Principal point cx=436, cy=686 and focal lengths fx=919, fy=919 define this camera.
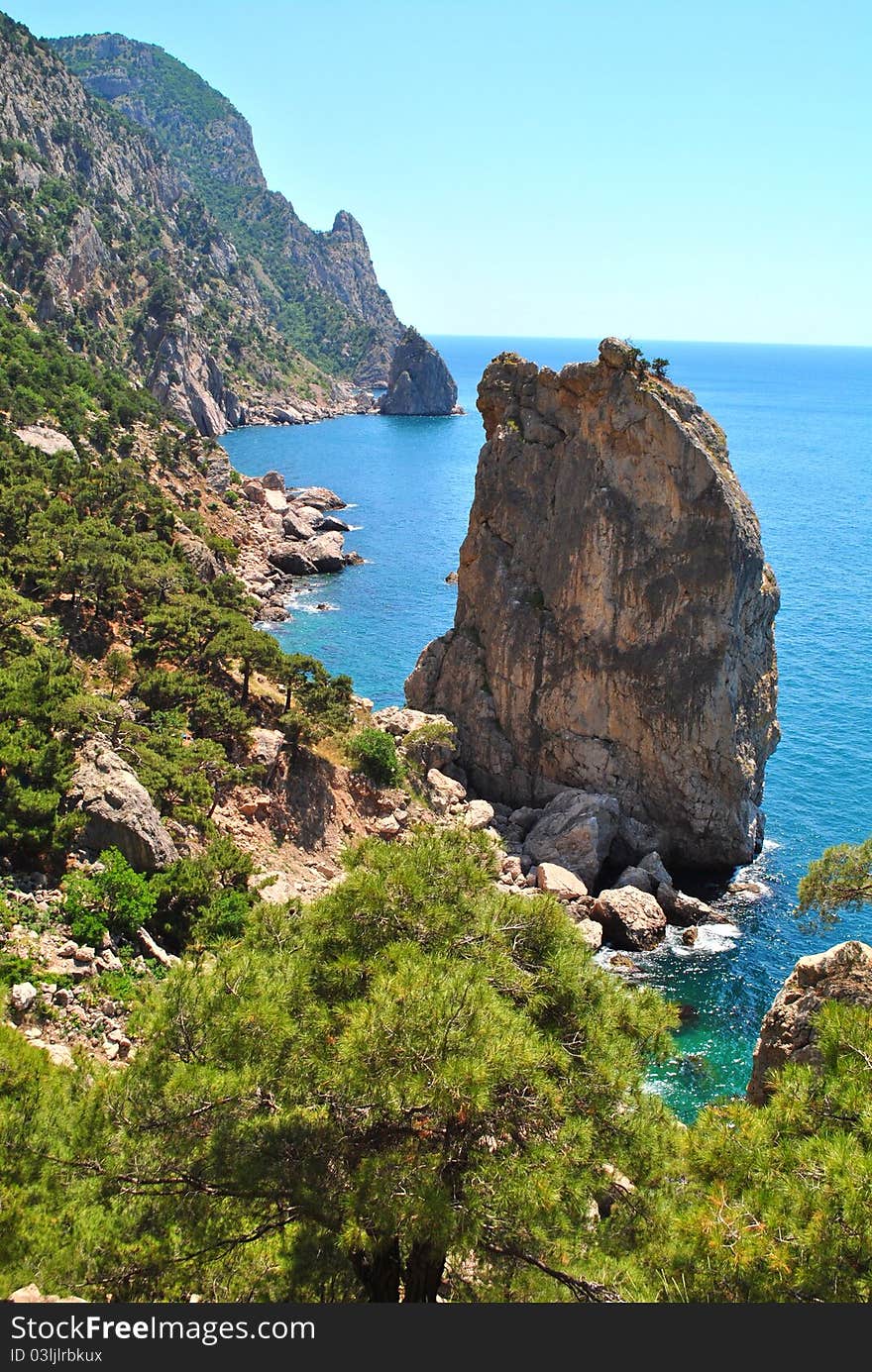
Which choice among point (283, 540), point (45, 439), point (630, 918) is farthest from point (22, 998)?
point (283, 540)

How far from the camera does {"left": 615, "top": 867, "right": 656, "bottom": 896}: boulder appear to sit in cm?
3728

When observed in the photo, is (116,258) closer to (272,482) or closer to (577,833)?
(272,482)

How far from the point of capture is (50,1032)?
16.6m

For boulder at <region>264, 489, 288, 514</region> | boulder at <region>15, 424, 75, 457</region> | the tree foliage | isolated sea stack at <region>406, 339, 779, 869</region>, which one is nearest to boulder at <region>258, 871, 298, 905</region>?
the tree foliage

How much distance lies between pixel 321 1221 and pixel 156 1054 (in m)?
2.73

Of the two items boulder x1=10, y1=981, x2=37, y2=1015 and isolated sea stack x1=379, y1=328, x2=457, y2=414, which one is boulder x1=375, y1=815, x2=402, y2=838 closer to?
boulder x1=10, y1=981, x2=37, y2=1015

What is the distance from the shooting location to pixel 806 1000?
1833cm

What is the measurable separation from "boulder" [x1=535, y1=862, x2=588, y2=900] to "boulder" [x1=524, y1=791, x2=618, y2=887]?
4.12ft

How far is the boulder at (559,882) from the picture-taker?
35562 millimetres

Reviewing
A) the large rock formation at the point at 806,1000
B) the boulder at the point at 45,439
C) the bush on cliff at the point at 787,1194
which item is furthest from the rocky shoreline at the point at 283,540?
the bush on cliff at the point at 787,1194

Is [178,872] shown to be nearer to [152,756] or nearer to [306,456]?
[152,756]

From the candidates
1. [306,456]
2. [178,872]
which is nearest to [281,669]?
[178,872]

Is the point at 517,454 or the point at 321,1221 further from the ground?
the point at 517,454

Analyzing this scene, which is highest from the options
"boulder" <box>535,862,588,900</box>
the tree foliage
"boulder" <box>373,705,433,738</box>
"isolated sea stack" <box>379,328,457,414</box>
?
"isolated sea stack" <box>379,328,457,414</box>
